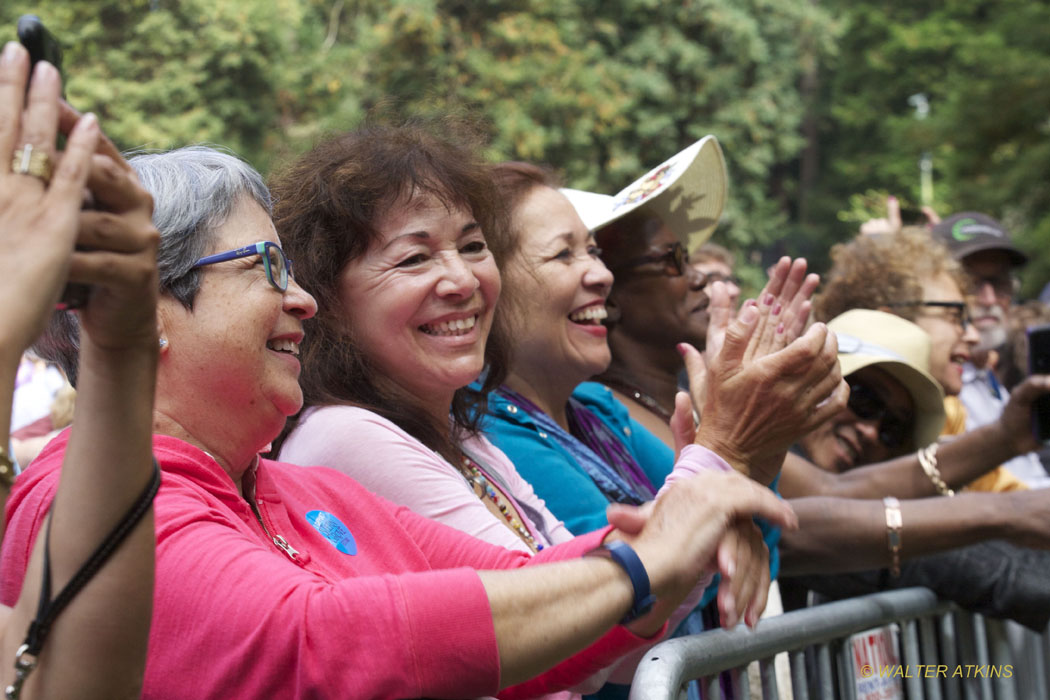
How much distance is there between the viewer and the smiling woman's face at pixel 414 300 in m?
2.64

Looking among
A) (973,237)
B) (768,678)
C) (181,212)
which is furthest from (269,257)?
(973,237)

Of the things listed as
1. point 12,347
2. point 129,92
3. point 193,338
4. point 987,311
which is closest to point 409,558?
point 193,338

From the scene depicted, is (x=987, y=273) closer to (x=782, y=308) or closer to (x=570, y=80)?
(x=782, y=308)

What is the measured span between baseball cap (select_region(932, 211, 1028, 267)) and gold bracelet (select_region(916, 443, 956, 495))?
2.38m

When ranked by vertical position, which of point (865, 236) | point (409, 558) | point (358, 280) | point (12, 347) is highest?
point (12, 347)

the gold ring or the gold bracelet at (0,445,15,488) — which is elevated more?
the gold ring

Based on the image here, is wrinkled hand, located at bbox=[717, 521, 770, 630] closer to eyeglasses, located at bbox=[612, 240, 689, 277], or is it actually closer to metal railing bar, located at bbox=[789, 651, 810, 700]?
metal railing bar, located at bbox=[789, 651, 810, 700]

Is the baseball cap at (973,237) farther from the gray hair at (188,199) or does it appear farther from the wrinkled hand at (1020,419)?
the gray hair at (188,199)

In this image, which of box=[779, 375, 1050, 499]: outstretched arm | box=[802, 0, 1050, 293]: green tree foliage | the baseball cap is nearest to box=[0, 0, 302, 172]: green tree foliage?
box=[802, 0, 1050, 293]: green tree foliage

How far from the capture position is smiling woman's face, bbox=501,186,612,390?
3273 mm

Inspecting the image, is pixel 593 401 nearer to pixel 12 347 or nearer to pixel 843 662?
pixel 843 662

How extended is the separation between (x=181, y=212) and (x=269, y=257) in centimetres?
16

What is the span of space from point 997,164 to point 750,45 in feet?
21.2

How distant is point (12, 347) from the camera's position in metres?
1.14
